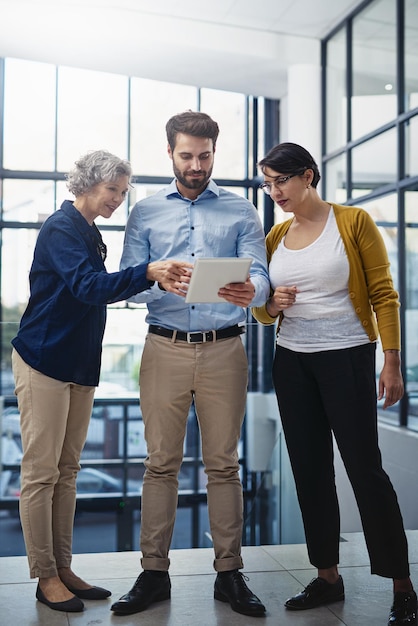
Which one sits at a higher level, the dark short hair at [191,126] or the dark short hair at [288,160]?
the dark short hair at [191,126]

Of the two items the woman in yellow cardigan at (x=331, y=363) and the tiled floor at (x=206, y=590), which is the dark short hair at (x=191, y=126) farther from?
the tiled floor at (x=206, y=590)

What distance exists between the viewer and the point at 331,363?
2.42 metres

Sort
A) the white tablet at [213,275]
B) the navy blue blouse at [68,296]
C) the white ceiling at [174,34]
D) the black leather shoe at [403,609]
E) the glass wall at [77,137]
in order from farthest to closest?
the glass wall at [77,137]
the white ceiling at [174,34]
the navy blue blouse at [68,296]
the black leather shoe at [403,609]
the white tablet at [213,275]

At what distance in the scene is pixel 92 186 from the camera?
256 centimetres

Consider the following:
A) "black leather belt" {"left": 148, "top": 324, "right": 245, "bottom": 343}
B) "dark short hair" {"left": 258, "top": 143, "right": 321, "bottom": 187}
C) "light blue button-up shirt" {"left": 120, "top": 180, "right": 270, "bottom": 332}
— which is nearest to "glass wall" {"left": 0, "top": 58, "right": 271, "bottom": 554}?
"light blue button-up shirt" {"left": 120, "top": 180, "right": 270, "bottom": 332}

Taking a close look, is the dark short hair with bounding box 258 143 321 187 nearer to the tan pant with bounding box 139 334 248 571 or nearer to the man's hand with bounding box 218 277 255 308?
the man's hand with bounding box 218 277 255 308

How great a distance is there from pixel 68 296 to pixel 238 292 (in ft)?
1.95

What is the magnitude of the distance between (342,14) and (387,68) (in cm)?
110

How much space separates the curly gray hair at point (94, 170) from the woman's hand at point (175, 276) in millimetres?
406

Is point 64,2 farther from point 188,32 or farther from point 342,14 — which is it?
point 342,14

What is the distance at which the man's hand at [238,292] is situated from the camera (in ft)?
7.59

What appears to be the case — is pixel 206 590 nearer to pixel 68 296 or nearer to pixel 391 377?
pixel 391 377

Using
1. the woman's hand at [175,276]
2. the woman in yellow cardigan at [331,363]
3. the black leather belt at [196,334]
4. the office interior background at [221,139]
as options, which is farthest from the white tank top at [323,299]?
the office interior background at [221,139]

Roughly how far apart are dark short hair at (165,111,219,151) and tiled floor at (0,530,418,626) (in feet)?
5.19
